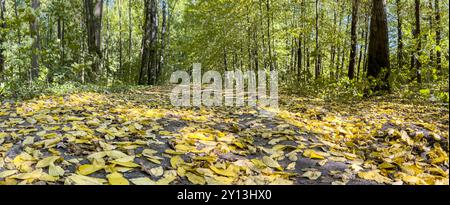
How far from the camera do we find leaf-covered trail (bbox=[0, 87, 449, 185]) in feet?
7.61

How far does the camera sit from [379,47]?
22.6 ft

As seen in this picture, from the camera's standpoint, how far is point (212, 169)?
244 cm

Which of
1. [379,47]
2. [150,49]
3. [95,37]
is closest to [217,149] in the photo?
[379,47]

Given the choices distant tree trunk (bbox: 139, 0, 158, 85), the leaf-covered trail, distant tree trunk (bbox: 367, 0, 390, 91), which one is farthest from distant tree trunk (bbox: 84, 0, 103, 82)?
distant tree trunk (bbox: 367, 0, 390, 91)

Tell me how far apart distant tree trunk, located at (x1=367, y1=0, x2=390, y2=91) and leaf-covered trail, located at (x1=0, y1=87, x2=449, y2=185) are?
8.42 feet

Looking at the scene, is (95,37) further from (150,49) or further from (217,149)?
(217,149)

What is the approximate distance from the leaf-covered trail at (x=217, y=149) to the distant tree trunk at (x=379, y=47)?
2.57 meters

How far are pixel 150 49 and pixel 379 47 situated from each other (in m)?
9.85

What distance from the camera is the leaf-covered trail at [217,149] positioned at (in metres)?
2.32

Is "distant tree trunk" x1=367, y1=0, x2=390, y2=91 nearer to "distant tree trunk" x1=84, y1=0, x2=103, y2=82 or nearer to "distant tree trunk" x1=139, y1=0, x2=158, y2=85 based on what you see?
"distant tree trunk" x1=84, y1=0, x2=103, y2=82

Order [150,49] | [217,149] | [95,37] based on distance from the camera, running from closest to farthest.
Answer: [217,149] → [95,37] → [150,49]

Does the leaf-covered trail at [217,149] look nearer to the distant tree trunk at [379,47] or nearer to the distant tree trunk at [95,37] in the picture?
the distant tree trunk at [379,47]

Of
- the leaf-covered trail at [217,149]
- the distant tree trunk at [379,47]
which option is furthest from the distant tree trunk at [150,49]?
the leaf-covered trail at [217,149]
